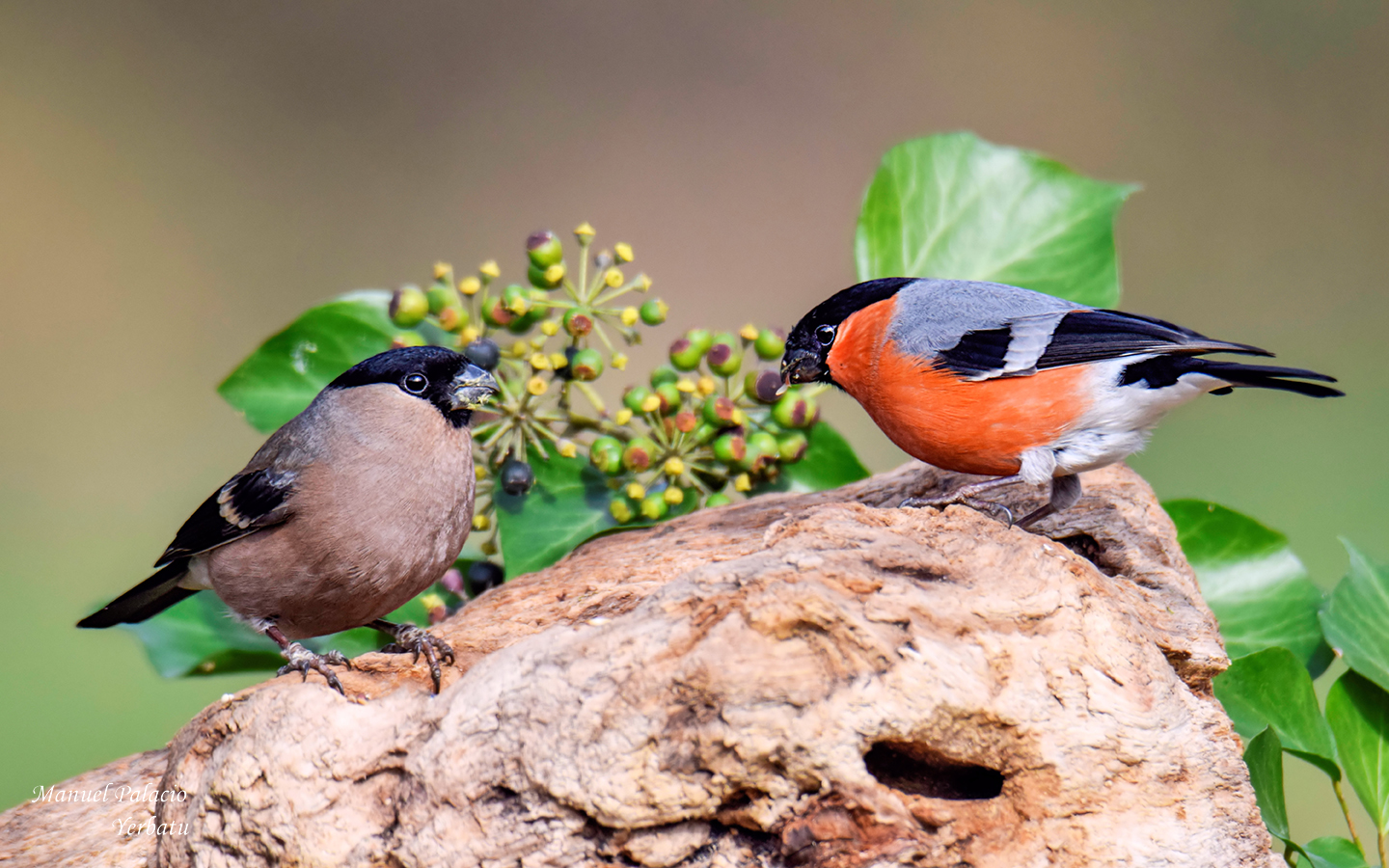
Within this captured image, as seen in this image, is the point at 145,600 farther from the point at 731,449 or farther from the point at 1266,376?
the point at 1266,376

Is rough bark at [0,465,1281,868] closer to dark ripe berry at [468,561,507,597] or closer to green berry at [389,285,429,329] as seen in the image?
dark ripe berry at [468,561,507,597]

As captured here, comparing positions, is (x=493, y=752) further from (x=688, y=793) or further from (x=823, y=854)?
(x=823, y=854)

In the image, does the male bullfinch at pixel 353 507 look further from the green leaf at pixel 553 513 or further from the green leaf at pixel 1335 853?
the green leaf at pixel 1335 853

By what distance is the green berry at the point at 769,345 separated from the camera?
2.32 meters

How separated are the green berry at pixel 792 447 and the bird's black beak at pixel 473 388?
63 cm

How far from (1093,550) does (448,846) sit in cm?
132

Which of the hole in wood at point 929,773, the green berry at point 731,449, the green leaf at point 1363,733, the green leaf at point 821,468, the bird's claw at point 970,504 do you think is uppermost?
the green berry at point 731,449

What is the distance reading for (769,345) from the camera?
2326 millimetres

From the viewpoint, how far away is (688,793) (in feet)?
4.14

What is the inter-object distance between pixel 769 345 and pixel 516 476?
2.09 feet

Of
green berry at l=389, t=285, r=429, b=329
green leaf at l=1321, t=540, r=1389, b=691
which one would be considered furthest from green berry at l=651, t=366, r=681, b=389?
green leaf at l=1321, t=540, r=1389, b=691

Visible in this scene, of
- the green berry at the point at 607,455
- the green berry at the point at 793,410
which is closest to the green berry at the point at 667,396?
the green berry at the point at 607,455

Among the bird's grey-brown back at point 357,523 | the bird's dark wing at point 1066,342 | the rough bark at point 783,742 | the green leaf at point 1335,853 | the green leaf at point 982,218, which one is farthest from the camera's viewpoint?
the green leaf at point 982,218

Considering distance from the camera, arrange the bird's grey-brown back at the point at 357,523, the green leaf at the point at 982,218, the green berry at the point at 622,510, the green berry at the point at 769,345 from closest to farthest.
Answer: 1. the bird's grey-brown back at the point at 357,523
2. the green berry at the point at 622,510
3. the green berry at the point at 769,345
4. the green leaf at the point at 982,218
